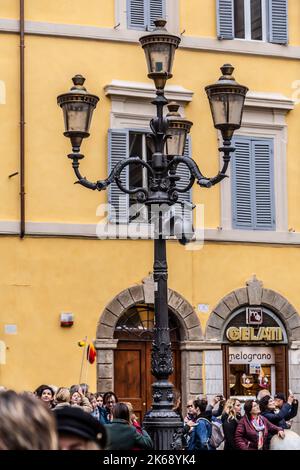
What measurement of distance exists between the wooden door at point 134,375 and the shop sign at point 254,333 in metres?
1.58

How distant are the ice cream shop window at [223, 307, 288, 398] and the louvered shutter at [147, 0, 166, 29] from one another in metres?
5.50

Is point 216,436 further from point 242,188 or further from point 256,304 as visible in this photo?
point 242,188

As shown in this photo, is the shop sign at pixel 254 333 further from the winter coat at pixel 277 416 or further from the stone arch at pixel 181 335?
the winter coat at pixel 277 416

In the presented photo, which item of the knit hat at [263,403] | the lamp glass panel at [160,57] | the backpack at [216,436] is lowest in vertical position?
the backpack at [216,436]

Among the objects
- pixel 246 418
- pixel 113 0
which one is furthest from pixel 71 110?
pixel 113 0

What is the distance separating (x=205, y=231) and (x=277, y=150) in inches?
86.8

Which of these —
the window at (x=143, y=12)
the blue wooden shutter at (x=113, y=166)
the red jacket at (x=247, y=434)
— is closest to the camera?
the red jacket at (x=247, y=434)

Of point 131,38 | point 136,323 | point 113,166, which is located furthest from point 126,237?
point 131,38

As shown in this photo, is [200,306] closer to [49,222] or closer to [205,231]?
[205,231]

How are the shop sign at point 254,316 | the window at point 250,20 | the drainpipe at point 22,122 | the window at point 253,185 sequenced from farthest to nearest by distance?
1. the window at point 250,20
2. the window at point 253,185
3. the shop sign at point 254,316
4. the drainpipe at point 22,122

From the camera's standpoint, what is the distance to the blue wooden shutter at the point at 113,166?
22.4m

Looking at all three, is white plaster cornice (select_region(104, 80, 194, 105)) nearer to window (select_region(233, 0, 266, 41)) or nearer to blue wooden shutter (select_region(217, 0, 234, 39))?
blue wooden shutter (select_region(217, 0, 234, 39))

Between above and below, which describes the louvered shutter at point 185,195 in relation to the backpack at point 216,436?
above

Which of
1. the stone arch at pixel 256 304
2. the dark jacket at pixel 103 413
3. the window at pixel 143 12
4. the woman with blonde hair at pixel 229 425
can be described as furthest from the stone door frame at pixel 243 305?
the woman with blonde hair at pixel 229 425
